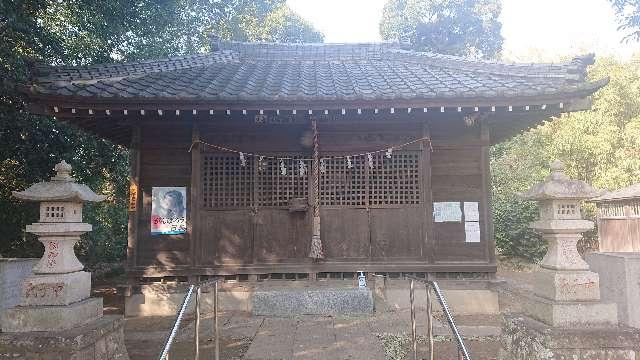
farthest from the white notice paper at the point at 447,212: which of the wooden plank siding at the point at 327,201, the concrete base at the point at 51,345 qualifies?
the concrete base at the point at 51,345

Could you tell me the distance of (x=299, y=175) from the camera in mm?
8141

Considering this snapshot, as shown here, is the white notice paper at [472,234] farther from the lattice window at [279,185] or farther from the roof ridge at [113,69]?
the roof ridge at [113,69]

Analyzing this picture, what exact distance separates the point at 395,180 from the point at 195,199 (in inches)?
159

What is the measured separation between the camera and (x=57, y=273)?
495 cm

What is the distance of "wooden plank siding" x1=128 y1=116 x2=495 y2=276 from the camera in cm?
793

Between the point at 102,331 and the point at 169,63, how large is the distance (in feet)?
20.6

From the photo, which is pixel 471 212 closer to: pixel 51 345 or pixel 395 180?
pixel 395 180

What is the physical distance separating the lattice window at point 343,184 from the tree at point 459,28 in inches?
778

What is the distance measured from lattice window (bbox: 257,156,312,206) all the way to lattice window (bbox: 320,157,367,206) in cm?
37

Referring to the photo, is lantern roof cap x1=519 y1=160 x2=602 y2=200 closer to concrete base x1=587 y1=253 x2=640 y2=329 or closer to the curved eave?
concrete base x1=587 y1=253 x2=640 y2=329

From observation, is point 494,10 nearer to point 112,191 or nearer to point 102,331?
point 112,191

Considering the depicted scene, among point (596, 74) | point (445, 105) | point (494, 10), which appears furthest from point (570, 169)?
point (445, 105)

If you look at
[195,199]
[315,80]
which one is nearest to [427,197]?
[315,80]

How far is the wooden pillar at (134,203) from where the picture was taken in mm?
7832
